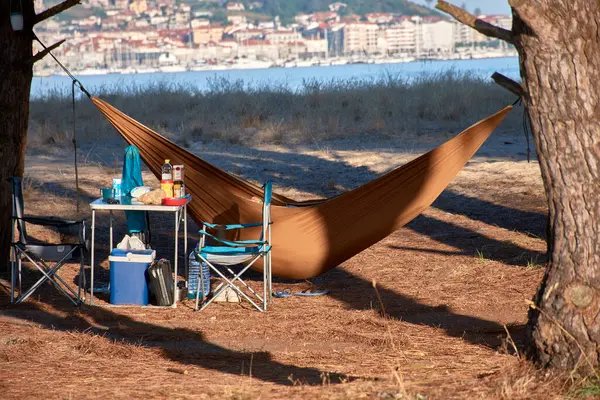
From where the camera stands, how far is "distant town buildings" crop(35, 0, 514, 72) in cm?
5934

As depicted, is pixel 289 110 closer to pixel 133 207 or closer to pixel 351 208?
pixel 351 208

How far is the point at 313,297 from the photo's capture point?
446cm

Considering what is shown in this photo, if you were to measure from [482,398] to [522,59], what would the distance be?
107 centimetres

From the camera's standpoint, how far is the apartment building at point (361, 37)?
6188 cm

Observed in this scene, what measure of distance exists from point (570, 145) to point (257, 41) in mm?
63191

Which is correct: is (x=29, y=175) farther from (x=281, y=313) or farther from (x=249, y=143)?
(x=281, y=313)

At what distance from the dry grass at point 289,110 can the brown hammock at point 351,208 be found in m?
5.80

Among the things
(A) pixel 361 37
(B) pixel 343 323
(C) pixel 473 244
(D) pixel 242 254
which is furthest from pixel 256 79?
(A) pixel 361 37

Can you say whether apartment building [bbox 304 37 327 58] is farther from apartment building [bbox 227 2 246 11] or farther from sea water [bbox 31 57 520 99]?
apartment building [bbox 227 2 246 11]

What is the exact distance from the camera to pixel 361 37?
62.2 meters

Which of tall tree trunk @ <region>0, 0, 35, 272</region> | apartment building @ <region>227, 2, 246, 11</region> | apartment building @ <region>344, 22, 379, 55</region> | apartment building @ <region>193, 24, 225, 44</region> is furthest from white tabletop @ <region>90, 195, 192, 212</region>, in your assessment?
apartment building @ <region>227, 2, 246, 11</region>

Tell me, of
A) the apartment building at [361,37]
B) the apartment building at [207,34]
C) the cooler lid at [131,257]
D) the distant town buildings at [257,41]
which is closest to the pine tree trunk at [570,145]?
the cooler lid at [131,257]

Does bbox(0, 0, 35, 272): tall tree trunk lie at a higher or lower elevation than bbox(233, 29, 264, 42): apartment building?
lower

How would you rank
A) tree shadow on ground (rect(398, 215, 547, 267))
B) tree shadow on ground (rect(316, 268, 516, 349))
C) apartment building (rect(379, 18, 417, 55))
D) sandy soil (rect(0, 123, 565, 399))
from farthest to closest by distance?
apartment building (rect(379, 18, 417, 55)) < tree shadow on ground (rect(398, 215, 547, 267)) < tree shadow on ground (rect(316, 268, 516, 349)) < sandy soil (rect(0, 123, 565, 399))
